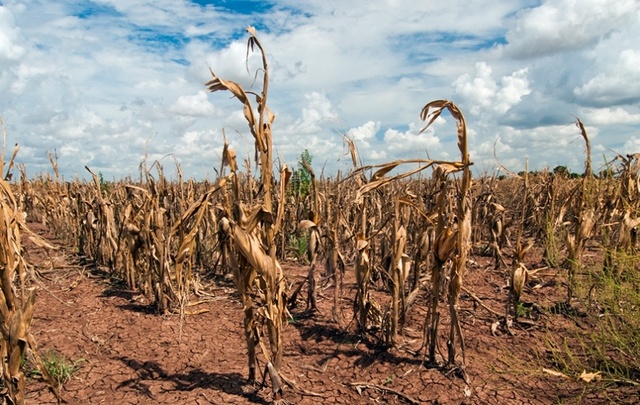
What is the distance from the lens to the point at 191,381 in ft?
11.9

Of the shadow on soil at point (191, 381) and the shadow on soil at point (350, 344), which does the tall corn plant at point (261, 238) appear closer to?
the shadow on soil at point (191, 381)

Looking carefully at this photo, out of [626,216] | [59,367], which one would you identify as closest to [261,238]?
[59,367]

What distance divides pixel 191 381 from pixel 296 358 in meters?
0.91

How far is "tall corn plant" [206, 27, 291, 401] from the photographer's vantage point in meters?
2.91

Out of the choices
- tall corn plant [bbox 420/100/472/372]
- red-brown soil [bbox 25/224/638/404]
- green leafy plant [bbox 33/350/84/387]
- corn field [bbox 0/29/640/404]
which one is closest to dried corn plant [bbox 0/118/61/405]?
corn field [bbox 0/29/640/404]

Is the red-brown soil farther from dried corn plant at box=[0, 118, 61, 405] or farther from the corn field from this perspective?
dried corn plant at box=[0, 118, 61, 405]

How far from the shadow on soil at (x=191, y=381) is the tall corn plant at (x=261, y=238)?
333 mm

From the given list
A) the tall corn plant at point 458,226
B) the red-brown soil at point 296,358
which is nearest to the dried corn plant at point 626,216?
the red-brown soil at point 296,358

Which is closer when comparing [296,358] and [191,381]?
[191,381]

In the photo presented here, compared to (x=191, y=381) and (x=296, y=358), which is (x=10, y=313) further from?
(x=296, y=358)

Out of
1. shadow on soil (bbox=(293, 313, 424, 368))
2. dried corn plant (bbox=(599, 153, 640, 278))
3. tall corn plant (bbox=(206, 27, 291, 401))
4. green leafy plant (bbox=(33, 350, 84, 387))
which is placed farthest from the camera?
dried corn plant (bbox=(599, 153, 640, 278))

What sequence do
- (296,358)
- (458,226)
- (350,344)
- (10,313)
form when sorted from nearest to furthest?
(10,313), (458,226), (296,358), (350,344)

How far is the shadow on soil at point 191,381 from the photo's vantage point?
11.2 ft

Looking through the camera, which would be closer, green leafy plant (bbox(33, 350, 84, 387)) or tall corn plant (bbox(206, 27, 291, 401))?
tall corn plant (bbox(206, 27, 291, 401))
